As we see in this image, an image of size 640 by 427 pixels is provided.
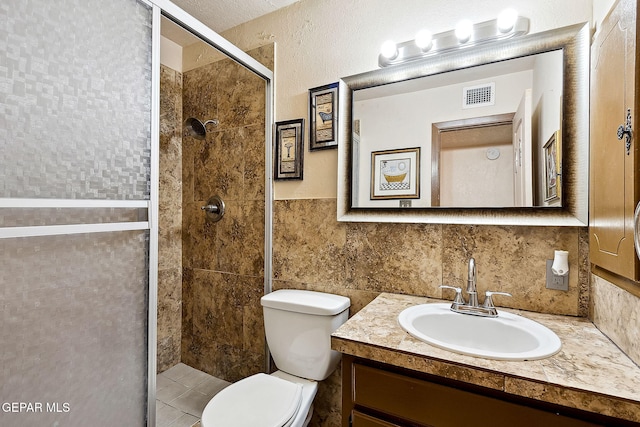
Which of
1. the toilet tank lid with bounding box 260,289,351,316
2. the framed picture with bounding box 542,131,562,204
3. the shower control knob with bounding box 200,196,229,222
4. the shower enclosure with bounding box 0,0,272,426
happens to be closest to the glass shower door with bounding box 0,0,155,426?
Answer: the shower enclosure with bounding box 0,0,272,426

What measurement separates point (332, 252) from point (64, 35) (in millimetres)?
1306

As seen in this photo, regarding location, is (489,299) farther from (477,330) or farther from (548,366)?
(548,366)

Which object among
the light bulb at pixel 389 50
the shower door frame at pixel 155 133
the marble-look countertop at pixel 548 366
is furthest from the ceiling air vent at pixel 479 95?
the shower door frame at pixel 155 133

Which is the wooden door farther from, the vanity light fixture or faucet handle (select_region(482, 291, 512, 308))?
faucet handle (select_region(482, 291, 512, 308))

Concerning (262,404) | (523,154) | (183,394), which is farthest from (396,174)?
(183,394)

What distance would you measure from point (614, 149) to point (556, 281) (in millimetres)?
551

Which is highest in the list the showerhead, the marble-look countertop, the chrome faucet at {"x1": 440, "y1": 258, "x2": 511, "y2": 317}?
the showerhead

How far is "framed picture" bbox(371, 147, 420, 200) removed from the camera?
4.52 ft

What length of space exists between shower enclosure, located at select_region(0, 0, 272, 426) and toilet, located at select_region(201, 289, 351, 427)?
0.31 metres

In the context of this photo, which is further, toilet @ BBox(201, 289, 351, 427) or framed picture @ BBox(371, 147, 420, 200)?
framed picture @ BBox(371, 147, 420, 200)

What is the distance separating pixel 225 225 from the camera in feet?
6.51

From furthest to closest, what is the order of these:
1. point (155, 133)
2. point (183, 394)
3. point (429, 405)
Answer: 1. point (183, 394)
2. point (155, 133)
3. point (429, 405)

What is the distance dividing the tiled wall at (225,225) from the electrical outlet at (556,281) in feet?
4.65

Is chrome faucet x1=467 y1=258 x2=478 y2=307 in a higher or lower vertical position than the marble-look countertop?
higher
